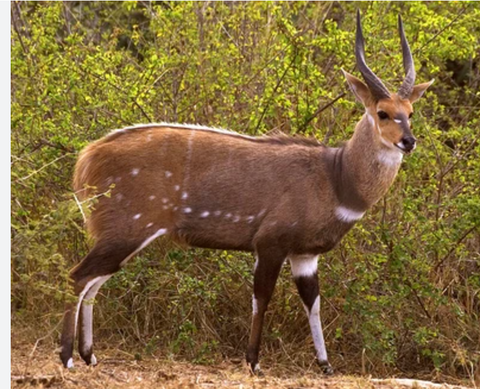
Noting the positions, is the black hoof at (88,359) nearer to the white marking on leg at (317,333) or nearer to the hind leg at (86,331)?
the hind leg at (86,331)

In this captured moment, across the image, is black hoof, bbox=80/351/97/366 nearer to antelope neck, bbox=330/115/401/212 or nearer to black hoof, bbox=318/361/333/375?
black hoof, bbox=318/361/333/375

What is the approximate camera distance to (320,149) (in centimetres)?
679

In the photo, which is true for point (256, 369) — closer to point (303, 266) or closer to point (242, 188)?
point (303, 266)

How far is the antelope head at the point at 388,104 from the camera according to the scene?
6.33m

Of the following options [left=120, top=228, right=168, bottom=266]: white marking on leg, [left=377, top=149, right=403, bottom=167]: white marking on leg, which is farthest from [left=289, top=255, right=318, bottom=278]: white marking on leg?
[left=120, top=228, right=168, bottom=266]: white marking on leg

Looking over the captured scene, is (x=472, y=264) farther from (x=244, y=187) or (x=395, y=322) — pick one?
(x=244, y=187)

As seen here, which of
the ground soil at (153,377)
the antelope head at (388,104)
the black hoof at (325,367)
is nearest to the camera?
the ground soil at (153,377)

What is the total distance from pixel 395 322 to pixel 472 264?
0.82 metres

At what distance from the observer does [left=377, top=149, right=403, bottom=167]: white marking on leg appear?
652cm

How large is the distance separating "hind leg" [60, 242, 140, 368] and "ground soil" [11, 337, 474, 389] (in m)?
0.15

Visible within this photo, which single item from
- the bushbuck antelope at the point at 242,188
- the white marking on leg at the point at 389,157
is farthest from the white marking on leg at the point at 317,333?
the white marking on leg at the point at 389,157
